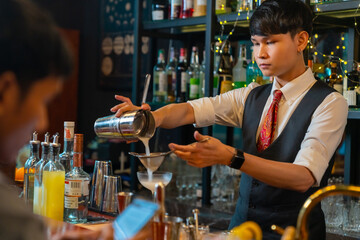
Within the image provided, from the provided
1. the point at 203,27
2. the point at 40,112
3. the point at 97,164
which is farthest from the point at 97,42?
the point at 40,112

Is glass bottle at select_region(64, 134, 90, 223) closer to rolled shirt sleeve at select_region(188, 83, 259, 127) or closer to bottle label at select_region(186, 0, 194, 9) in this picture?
rolled shirt sleeve at select_region(188, 83, 259, 127)

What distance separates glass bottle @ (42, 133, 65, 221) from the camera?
2.18 metres

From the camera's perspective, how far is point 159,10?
12.6 feet

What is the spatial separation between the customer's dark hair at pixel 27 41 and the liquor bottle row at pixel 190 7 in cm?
249

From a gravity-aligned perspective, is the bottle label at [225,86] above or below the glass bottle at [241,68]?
below

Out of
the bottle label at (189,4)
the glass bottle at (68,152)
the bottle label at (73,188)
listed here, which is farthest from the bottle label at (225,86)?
the bottle label at (73,188)

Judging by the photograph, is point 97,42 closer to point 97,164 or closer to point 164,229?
point 97,164

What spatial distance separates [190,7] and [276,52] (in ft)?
4.98

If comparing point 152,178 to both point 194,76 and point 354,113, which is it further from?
point 194,76

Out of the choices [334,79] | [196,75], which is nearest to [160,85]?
[196,75]

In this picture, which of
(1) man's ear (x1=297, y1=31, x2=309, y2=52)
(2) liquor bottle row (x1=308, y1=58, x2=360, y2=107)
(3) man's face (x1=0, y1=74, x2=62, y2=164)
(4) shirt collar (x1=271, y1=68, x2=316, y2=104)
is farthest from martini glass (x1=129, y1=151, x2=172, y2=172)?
(2) liquor bottle row (x1=308, y1=58, x2=360, y2=107)

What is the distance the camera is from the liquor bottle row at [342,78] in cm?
288

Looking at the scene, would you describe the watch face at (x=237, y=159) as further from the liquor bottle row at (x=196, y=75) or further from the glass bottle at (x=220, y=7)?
the glass bottle at (x=220, y=7)

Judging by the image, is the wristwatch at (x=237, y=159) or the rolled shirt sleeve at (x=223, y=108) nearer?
the wristwatch at (x=237, y=159)
